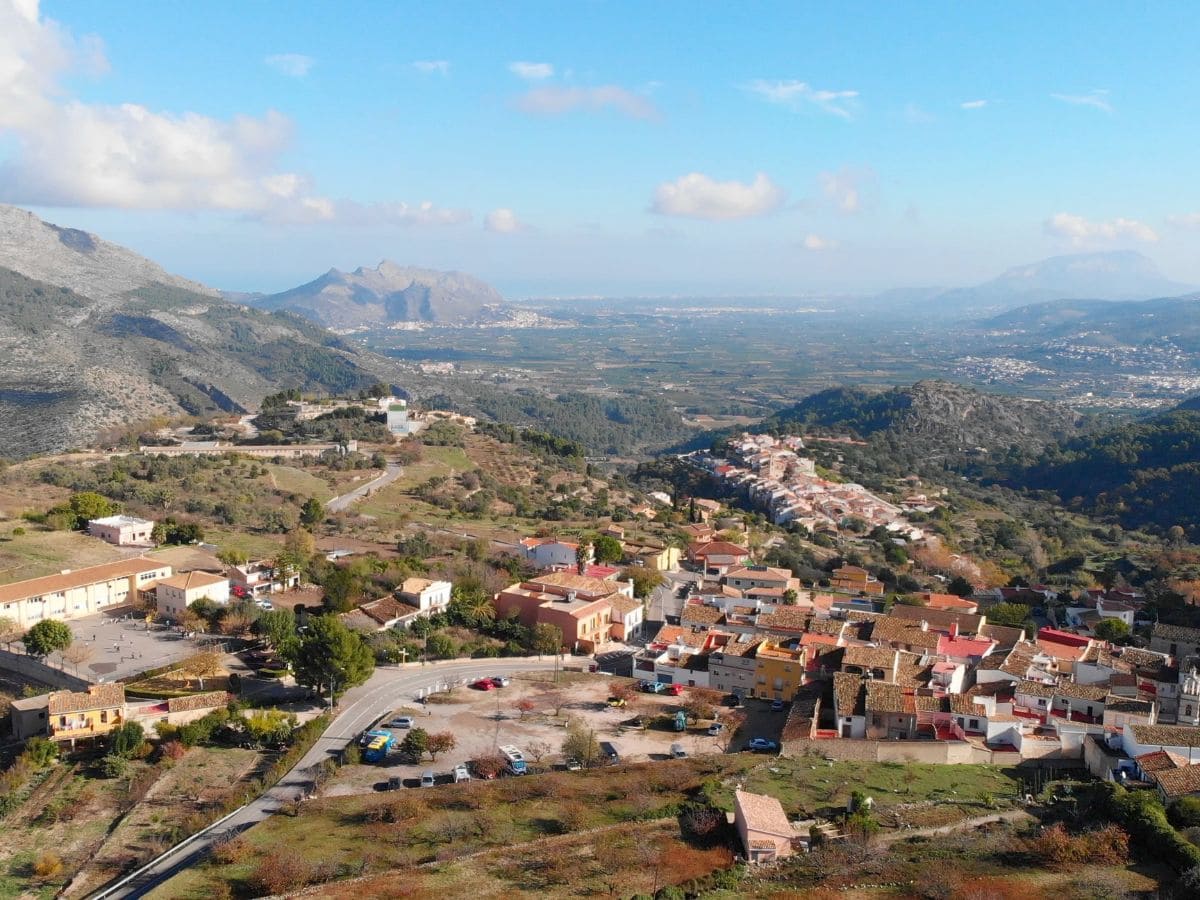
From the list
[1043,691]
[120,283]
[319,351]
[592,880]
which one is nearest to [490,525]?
[1043,691]

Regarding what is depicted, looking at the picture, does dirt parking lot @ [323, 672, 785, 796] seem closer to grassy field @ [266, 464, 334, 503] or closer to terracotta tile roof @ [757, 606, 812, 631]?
terracotta tile roof @ [757, 606, 812, 631]

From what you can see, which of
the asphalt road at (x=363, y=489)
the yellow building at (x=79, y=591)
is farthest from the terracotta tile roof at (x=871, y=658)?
the asphalt road at (x=363, y=489)

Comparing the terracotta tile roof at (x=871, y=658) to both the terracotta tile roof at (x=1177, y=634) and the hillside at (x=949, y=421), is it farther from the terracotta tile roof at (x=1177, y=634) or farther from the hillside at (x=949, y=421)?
the hillside at (x=949, y=421)

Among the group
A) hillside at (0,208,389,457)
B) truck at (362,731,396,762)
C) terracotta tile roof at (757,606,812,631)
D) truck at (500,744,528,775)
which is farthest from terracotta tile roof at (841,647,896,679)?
hillside at (0,208,389,457)

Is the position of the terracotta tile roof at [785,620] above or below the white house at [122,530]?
below

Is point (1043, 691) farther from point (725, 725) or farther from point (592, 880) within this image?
point (592, 880)

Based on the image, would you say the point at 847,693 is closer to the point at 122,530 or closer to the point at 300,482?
the point at 122,530

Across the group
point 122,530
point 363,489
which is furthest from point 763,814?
point 363,489
